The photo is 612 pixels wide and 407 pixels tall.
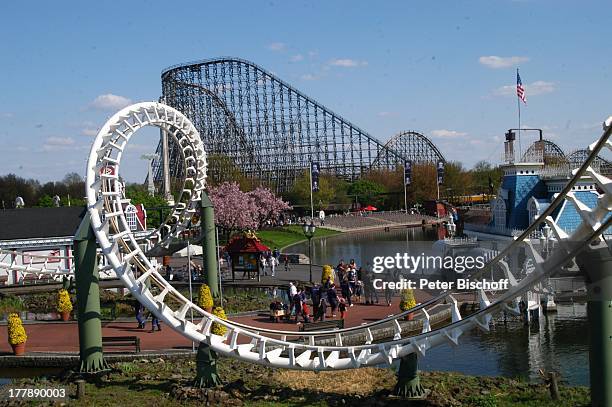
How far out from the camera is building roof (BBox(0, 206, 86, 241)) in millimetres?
29922

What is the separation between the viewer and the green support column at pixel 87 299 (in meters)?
13.8

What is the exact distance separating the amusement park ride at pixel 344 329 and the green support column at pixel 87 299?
0.02 metres

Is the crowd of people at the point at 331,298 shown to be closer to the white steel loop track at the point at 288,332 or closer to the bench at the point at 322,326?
the bench at the point at 322,326

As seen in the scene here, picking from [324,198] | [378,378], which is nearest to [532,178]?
[378,378]

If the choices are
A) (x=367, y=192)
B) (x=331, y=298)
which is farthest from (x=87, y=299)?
(x=367, y=192)

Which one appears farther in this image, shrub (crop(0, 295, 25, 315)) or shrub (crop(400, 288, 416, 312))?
shrub (crop(0, 295, 25, 315))

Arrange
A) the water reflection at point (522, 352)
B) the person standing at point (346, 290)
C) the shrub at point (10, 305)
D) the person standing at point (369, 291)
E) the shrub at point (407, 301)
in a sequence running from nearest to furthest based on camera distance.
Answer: the shrub at point (407, 301) < the water reflection at point (522, 352) < the person standing at point (346, 290) < the person standing at point (369, 291) < the shrub at point (10, 305)

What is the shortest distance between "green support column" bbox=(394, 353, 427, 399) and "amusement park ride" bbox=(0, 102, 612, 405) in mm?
19

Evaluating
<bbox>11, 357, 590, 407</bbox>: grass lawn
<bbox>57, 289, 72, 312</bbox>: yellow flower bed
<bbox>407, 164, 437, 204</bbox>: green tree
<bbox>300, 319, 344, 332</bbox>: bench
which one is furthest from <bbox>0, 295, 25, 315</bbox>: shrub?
<bbox>407, 164, 437, 204</bbox>: green tree

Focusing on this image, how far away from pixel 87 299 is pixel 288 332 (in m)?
4.33

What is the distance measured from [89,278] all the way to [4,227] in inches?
742

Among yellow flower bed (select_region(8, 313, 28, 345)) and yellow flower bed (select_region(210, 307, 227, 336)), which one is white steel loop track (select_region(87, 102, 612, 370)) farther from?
yellow flower bed (select_region(8, 313, 28, 345))

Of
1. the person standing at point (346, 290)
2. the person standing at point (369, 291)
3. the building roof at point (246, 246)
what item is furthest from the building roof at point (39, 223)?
the person standing at point (369, 291)

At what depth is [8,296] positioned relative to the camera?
25.5 m
